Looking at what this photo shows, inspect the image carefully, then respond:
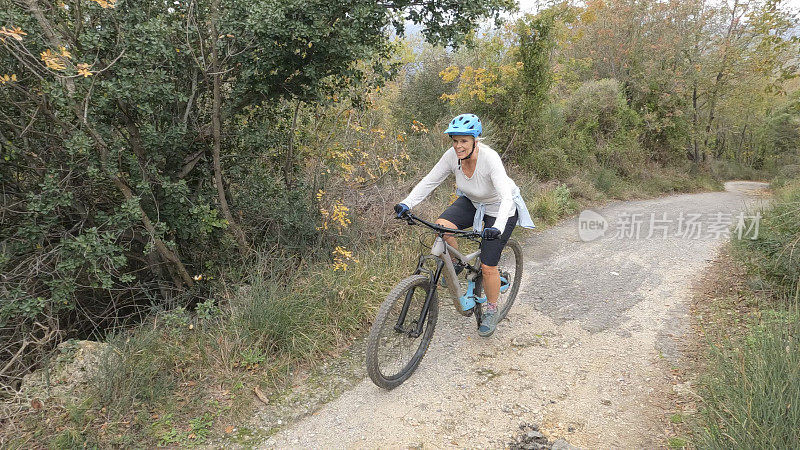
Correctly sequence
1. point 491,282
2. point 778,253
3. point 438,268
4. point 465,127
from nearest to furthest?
point 465,127 → point 438,268 → point 491,282 → point 778,253

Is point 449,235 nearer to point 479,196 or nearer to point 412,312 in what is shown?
point 479,196

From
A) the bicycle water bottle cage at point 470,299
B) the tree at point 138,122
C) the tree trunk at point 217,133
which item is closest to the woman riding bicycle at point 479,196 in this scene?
the bicycle water bottle cage at point 470,299

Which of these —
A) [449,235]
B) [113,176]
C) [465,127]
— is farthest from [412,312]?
[113,176]

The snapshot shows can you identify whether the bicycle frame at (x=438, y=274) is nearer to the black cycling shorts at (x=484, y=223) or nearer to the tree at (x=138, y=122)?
the black cycling shorts at (x=484, y=223)

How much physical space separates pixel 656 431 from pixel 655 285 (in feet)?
10.9

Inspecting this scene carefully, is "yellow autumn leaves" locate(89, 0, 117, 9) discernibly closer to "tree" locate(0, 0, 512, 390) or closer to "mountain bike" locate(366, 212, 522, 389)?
"tree" locate(0, 0, 512, 390)

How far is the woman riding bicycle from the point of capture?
11.6 feet

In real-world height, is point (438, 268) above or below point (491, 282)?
above

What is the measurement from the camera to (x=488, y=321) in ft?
13.9

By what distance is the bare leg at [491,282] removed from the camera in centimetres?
402

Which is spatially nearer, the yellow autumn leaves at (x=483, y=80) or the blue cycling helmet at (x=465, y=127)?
the blue cycling helmet at (x=465, y=127)

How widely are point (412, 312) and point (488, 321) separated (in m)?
1.03

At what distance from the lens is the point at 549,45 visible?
10516mm

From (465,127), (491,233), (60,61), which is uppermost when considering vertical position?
(60,61)
